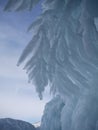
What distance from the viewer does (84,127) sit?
4121 mm

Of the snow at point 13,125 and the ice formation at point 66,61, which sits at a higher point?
the ice formation at point 66,61

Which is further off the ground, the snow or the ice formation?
the ice formation

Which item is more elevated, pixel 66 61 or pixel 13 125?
pixel 66 61

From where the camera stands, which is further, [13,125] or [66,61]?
[13,125]

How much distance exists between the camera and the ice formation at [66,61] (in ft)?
13.7

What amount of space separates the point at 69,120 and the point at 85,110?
981 mm

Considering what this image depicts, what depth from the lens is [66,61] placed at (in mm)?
4719

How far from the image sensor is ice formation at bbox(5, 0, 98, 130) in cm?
418

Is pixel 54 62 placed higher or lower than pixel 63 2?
lower

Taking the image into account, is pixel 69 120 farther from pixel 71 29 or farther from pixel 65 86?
pixel 71 29

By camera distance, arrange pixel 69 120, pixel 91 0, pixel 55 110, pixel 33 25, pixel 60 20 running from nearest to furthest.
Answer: pixel 91 0 < pixel 60 20 < pixel 33 25 < pixel 69 120 < pixel 55 110

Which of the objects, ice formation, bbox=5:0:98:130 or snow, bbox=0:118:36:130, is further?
snow, bbox=0:118:36:130

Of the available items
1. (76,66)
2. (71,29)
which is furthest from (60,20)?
(76,66)

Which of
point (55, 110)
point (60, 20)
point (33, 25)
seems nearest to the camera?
point (60, 20)
